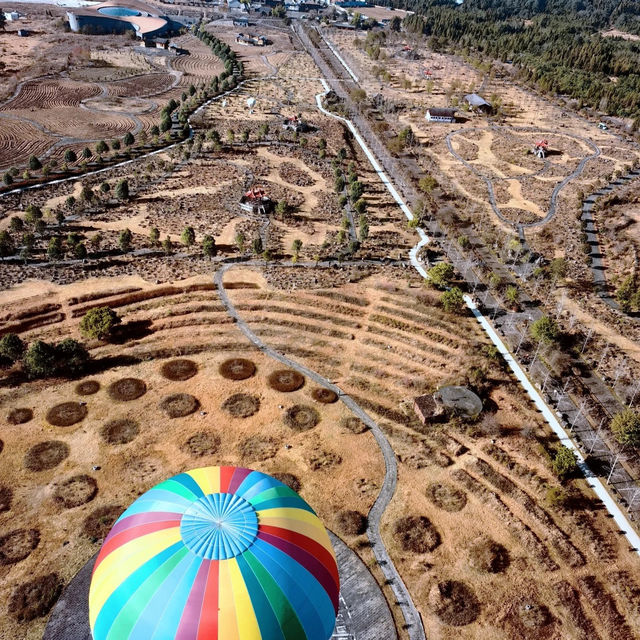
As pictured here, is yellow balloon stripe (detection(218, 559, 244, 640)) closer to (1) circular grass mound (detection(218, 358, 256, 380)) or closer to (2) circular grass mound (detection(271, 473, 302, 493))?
(2) circular grass mound (detection(271, 473, 302, 493))

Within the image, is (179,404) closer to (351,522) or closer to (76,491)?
(76,491)

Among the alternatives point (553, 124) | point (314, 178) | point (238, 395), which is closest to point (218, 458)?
point (238, 395)

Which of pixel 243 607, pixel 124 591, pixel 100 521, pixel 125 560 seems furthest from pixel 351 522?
pixel 124 591

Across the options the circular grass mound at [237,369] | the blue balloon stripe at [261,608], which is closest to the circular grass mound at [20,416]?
the circular grass mound at [237,369]

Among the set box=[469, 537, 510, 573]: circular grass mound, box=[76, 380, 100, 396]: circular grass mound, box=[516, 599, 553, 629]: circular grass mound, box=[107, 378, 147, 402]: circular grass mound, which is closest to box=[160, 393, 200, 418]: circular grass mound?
box=[107, 378, 147, 402]: circular grass mound

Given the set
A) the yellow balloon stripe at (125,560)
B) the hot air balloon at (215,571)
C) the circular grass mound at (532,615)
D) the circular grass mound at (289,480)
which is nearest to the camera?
the hot air balloon at (215,571)

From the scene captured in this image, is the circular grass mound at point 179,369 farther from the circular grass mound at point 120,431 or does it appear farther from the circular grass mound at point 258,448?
the circular grass mound at point 258,448

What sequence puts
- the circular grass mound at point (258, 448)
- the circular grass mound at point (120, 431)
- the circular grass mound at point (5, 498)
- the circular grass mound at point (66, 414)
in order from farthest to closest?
the circular grass mound at point (66, 414) < the circular grass mound at point (120, 431) < the circular grass mound at point (258, 448) < the circular grass mound at point (5, 498)
